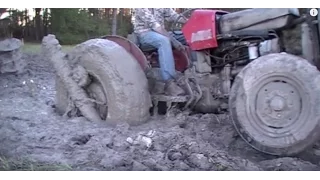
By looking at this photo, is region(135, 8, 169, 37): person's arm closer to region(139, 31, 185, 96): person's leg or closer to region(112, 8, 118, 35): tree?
region(139, 31, 185, 96): person's leg

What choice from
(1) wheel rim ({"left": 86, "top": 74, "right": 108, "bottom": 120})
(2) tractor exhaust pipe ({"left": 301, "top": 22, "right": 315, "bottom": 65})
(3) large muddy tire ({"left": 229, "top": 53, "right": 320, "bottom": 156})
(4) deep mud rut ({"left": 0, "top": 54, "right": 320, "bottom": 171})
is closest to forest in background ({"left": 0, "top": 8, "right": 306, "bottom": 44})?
(1) wheel rim ({"left": 86, "top": 74, "right": 108, "bottom": 120})

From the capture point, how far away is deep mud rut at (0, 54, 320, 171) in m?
3.84

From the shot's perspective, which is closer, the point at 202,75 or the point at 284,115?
the point at 284,115

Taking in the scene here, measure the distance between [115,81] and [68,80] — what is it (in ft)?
2.46

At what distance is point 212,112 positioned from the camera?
517cm

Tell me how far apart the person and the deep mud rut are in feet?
1.37

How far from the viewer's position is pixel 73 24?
1477cm

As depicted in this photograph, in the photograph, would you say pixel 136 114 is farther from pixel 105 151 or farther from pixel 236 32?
pixel 236 32

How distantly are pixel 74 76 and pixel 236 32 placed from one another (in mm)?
1995

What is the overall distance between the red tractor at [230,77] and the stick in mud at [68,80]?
4 cm

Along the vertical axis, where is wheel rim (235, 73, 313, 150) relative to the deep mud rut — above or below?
above

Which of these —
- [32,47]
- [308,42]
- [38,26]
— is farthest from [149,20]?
[38,26]
